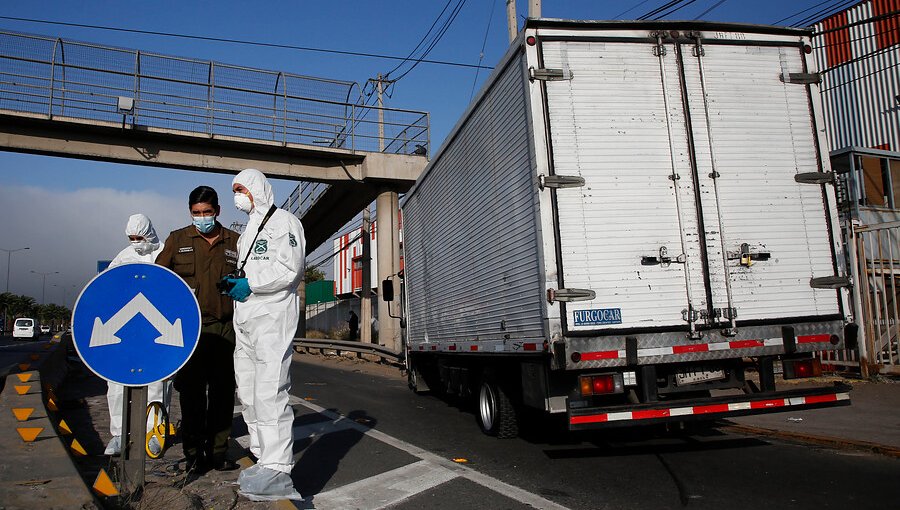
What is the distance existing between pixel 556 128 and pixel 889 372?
26.2 ft

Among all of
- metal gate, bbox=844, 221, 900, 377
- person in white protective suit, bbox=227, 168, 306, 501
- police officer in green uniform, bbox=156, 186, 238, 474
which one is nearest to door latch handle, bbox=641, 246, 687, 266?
person in white protective suit, bbox=227, 168, 306, 501

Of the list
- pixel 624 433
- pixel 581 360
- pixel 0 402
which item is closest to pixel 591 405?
pixel 581 360

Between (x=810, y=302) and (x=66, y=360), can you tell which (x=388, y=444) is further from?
(x=66, y=360)

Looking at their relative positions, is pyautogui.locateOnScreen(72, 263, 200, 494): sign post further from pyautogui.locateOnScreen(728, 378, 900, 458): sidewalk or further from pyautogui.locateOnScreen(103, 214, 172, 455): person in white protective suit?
pyautogui.locateOnScreen(728, 378, 900, 458): sidewalk

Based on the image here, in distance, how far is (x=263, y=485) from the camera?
3.71 meters

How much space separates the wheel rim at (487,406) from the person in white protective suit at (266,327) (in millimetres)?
3437

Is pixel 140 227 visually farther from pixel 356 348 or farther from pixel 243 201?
pixel 356 348

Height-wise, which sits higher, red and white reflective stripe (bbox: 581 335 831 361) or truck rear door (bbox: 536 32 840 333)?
truck rear door (bbox: 536 32 840 333)

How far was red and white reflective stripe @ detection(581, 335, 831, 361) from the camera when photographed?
17.8 ft

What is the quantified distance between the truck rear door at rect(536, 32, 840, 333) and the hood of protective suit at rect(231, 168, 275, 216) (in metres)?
2.41

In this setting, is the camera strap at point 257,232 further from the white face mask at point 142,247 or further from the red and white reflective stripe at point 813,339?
the red and white reflective stripe at point 813,339

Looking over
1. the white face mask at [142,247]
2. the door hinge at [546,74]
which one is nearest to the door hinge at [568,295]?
the door hinge at [546,74]

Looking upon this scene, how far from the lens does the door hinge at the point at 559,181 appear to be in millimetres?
5574

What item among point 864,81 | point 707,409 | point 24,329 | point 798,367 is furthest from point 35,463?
point 24,329
